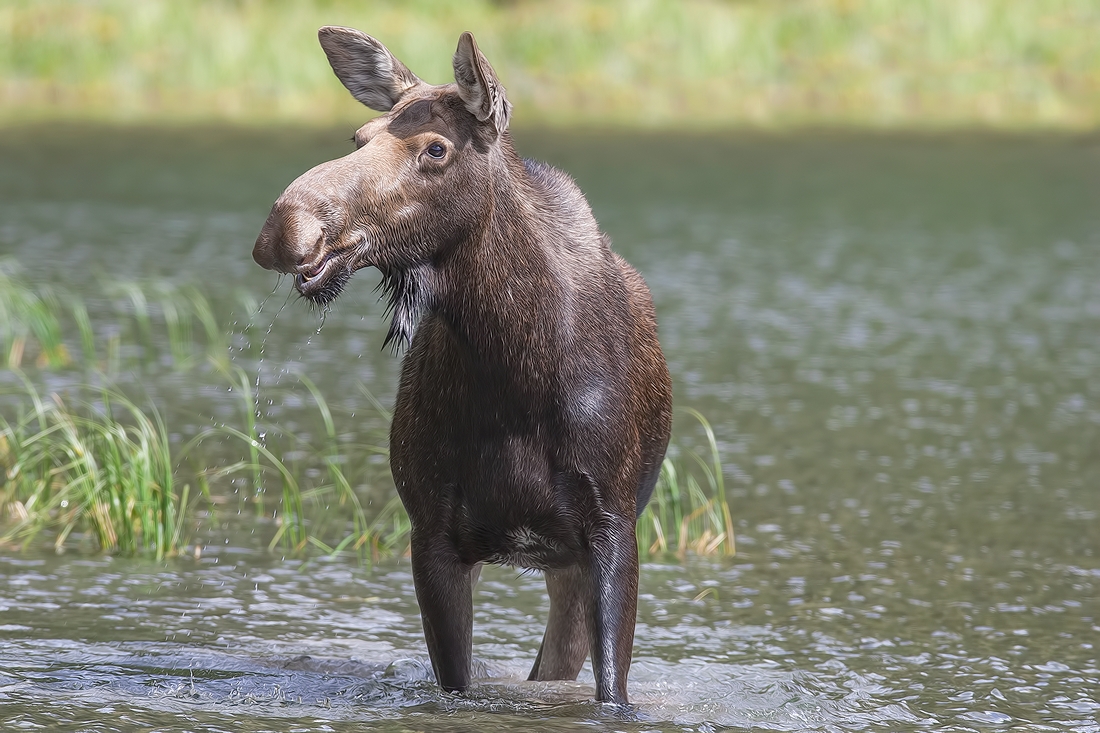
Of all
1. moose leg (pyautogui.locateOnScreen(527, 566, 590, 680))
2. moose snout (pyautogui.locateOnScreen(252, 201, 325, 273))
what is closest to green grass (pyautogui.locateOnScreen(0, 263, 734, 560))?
moose leg (pyautogui.locateOnScreen(527, 566, 590, 680))

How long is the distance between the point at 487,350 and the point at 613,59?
1284 inches

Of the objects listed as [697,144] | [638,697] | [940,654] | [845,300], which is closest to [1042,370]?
[845,300]

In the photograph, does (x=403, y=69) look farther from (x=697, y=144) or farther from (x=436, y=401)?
(x=697, y=144)

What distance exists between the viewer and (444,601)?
5.98m

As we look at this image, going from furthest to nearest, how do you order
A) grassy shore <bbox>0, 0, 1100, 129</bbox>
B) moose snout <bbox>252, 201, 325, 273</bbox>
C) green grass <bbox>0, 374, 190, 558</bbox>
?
grassy shore <bbox>0, 0, 1100, 129</bbox> → green grass <bbox>0, 374, 190, 558</bbox> → moose snout <bbox>252, 201, 325, 273</bbox>

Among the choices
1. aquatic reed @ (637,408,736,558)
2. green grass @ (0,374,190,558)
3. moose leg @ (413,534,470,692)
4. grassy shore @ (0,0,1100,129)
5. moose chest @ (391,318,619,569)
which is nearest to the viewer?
moose chest @ (391,318,619,569)

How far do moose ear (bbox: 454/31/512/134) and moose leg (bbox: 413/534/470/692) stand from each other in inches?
62.8

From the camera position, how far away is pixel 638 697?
6.73 m

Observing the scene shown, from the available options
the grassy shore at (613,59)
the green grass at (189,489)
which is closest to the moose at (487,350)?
the green grass at (189,489)

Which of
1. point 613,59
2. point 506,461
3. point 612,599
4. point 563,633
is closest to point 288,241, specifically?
point 506,461

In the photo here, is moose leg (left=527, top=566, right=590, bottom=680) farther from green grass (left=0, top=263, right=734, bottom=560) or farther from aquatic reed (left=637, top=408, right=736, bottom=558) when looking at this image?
aquatic reed (left=637, top=408, right=736, bottom=558)

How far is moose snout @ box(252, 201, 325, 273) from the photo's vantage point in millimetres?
5047

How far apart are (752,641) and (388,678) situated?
1903 millimetres

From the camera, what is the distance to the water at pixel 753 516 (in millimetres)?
6664
